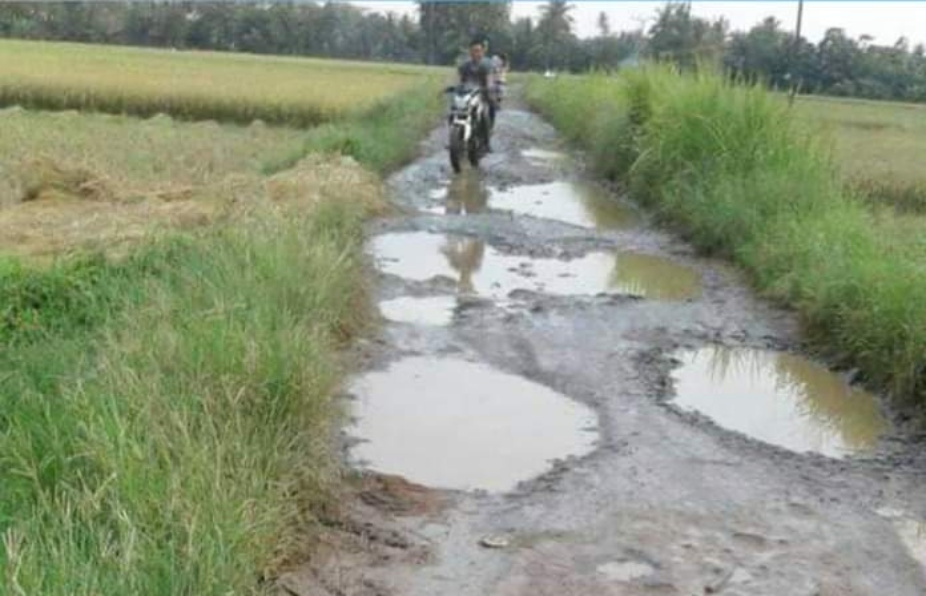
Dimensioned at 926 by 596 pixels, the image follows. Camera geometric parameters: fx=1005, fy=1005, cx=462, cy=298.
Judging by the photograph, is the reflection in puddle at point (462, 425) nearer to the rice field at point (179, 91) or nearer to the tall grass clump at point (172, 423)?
the tall grass clump at point (172, 423)

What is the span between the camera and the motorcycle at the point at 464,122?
12.1m

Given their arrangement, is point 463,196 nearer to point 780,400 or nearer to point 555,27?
point 780,400

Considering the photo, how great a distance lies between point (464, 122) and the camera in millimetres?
12219

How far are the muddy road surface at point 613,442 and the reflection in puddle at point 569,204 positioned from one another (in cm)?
193

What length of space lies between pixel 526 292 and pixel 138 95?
19150 mm

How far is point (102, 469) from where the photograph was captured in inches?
117

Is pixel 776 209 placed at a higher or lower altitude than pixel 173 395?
higher

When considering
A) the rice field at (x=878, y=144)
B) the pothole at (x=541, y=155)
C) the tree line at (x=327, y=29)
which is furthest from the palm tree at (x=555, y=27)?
the pothole at (x=541, y=155)

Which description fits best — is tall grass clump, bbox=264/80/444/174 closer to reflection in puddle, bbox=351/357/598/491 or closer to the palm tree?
reflection in puddle, bbox=351/357/598/491

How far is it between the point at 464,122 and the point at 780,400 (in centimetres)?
753

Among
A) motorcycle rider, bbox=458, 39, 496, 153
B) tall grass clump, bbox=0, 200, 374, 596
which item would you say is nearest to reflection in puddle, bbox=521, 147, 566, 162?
motorcycle rider, bbox=458, 39, 496, 153

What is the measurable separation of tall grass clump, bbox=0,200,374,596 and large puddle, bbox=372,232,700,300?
6.52 ft

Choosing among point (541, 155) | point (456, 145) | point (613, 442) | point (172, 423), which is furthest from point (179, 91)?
point (172, 423)

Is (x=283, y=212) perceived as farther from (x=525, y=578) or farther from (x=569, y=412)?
(x=525, y=578)
